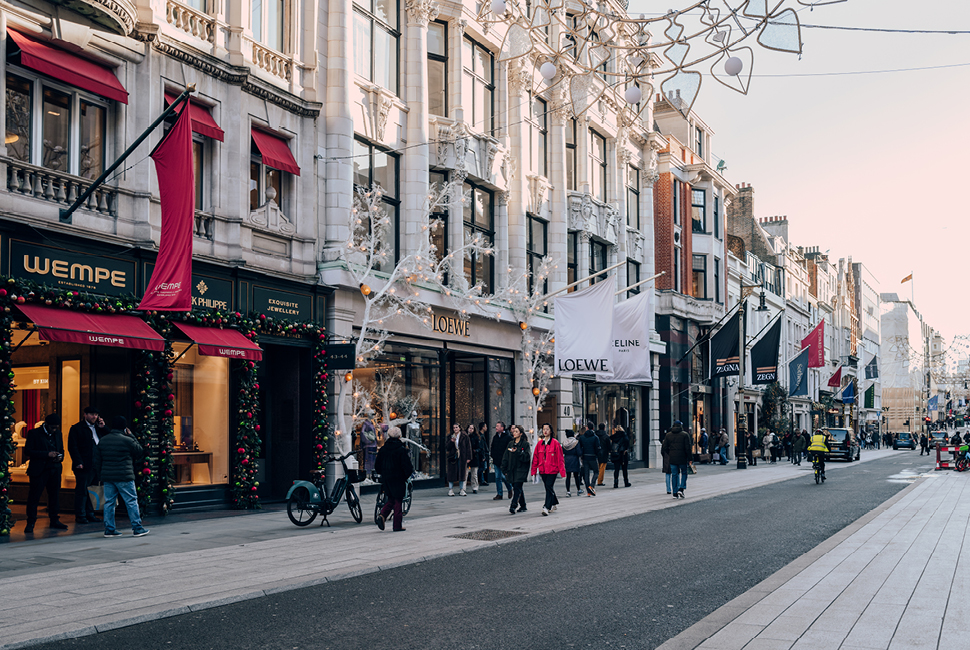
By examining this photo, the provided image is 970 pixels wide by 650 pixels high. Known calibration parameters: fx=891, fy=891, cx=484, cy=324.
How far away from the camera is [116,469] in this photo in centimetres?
1319

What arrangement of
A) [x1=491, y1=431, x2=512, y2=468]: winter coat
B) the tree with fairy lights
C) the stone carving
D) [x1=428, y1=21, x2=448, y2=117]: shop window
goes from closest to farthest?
the tree with fairy lights → [x1=491, y1=431, x2=512, y2=468]: winter coat → the stone carving → [x1=428, y1=21, x2=448, y2=117]: shop window

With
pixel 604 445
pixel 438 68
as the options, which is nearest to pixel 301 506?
pixel 604 445

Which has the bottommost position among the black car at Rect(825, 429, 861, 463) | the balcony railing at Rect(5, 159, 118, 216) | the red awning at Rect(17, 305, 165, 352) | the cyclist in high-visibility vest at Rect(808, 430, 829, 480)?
the black car at Rect(825, 429, 861, 463)

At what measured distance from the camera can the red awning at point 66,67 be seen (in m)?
13.7

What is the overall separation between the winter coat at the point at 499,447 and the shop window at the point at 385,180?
5128 mm

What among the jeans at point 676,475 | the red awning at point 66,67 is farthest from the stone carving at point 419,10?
the jeans at point 676,475

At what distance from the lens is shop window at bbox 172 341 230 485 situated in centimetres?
1712

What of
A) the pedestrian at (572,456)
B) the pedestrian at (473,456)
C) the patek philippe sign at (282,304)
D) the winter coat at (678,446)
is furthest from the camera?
the pedestrian at (473,456)

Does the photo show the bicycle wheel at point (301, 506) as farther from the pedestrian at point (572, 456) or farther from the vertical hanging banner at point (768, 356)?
the vertical hanging banner at point (768, 356)

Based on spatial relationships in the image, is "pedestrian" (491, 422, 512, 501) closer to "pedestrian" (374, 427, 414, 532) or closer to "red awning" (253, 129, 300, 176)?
"pedestrian" (374, 427, 414, 532)

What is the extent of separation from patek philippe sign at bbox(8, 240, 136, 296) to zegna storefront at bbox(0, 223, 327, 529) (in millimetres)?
18

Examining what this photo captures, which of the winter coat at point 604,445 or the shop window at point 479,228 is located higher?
the shop window at point 479,228

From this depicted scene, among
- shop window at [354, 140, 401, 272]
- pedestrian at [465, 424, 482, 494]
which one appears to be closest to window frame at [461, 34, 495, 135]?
shop window at [354, 140, 401, 272]

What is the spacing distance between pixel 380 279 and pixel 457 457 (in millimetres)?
4857
